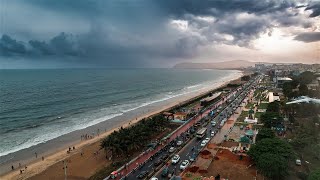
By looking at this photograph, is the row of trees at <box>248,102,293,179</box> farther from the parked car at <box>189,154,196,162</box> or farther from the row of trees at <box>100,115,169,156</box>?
the row of trees at <box>100,115,169,156</box>

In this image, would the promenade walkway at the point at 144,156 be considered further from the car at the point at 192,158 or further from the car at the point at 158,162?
the car at the point at 192,158

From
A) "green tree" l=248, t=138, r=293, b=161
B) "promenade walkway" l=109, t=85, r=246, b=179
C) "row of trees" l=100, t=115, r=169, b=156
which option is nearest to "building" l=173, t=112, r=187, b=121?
"promenade walkway" l=109, t=85, r=246, b=179

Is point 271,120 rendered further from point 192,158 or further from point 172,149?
point 192,158

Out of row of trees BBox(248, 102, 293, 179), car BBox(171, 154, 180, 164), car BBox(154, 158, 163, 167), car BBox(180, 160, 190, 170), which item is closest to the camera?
row of trees BBox(248, 102, 293, 179)

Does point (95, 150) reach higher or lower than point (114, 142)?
lower

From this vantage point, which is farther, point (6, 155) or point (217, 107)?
point (217, 107)

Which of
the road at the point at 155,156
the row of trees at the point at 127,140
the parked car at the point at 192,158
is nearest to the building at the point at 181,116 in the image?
the road at the point at 155,156

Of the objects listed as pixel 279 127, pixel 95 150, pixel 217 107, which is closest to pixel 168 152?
pixel 95 150

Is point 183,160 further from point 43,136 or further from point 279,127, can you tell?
point 43,136
